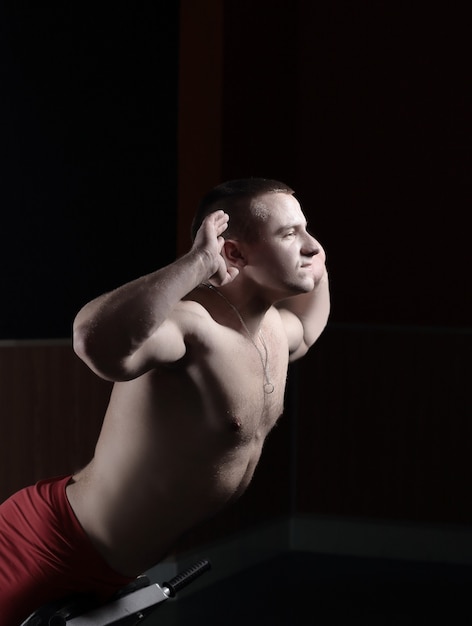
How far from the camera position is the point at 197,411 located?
1763 mm

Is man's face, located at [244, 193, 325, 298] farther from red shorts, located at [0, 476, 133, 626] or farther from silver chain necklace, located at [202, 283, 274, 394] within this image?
red shorts, located at [0, 476, 133, 626]

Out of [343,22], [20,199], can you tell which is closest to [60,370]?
[20,199]

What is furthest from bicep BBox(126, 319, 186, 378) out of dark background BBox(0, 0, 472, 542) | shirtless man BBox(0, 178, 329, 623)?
dark background BBox(0, 0, 472, 542)

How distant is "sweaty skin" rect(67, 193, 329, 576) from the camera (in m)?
1.75

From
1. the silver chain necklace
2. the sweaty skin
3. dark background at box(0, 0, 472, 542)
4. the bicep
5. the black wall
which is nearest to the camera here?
the bicep

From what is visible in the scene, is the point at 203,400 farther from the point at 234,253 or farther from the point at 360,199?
the point at 360,199

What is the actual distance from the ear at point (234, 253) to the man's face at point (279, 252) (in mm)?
10

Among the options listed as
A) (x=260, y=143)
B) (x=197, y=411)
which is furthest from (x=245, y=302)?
(x=260, y=143)

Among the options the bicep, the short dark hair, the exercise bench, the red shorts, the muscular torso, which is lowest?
the exercise bench

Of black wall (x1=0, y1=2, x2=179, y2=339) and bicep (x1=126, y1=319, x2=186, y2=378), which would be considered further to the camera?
black wall (x1=0, y1=2, x2=179, y2=339)

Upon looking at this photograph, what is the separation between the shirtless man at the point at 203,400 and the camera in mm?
1750

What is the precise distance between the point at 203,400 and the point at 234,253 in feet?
0.79

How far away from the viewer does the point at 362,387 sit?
193 inches

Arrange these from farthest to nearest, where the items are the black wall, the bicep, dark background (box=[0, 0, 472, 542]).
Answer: dark background (box=[0, 0, 472, 542]) < the black wall < the bicep
